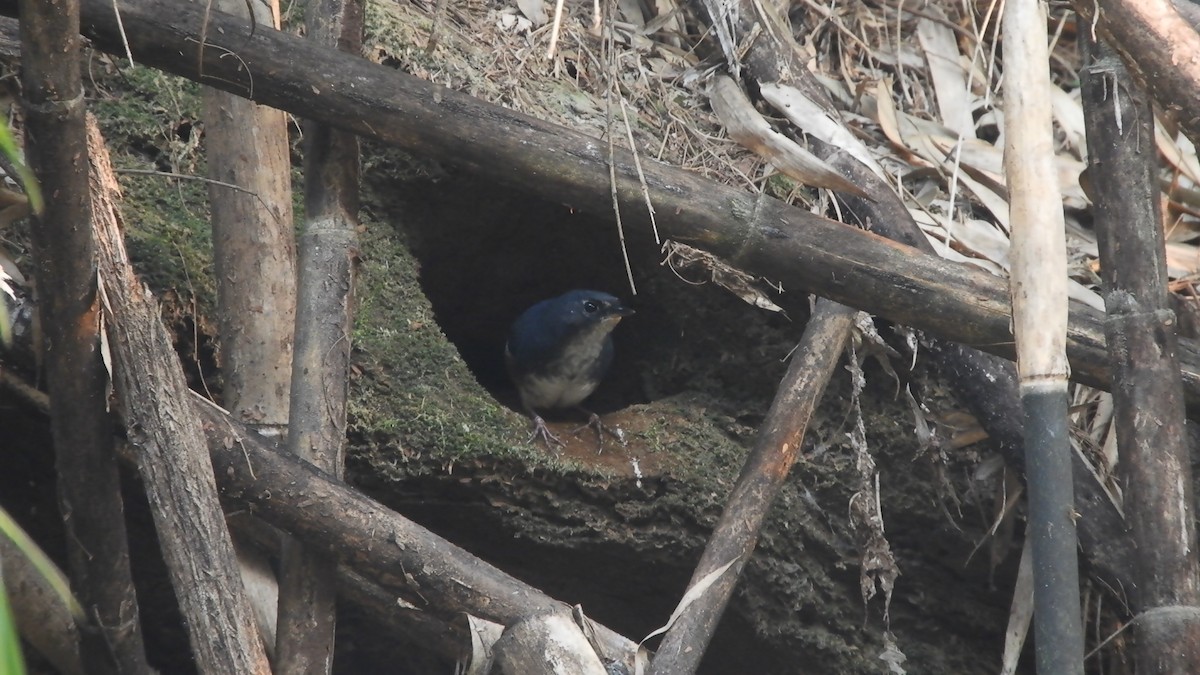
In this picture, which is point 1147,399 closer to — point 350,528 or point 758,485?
point 758,485

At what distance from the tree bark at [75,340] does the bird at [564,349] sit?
237 centimetres

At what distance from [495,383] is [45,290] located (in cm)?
368

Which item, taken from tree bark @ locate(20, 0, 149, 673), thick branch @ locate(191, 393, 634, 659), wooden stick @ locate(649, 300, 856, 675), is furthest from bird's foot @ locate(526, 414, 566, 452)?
tree bark @ locate(20, 0, 149, 673)

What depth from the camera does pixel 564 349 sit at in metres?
5.11

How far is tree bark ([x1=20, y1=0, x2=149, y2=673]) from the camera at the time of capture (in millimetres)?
2270

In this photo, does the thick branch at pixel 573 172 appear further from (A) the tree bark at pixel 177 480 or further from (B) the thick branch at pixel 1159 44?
(B) the thick branch at pixel 1159 44

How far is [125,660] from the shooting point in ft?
9.65

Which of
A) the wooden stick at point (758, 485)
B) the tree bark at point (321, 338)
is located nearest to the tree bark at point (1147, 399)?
the wooden stick at point (758, 485)

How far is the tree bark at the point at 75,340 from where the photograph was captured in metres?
2.27

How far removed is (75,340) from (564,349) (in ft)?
9.02

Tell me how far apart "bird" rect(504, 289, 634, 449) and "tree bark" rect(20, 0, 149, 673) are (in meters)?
2.37

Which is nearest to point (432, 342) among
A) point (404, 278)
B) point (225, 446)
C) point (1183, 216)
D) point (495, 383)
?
point (404, 278)

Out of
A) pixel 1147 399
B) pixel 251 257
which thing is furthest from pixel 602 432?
pixel 1147 399

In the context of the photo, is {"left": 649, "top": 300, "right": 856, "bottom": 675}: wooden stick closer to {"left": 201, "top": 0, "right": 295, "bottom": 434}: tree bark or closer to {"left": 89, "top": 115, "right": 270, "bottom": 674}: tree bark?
{"left": 89, "top": 115, "right": 270, "bottom": 674}: tree bark
